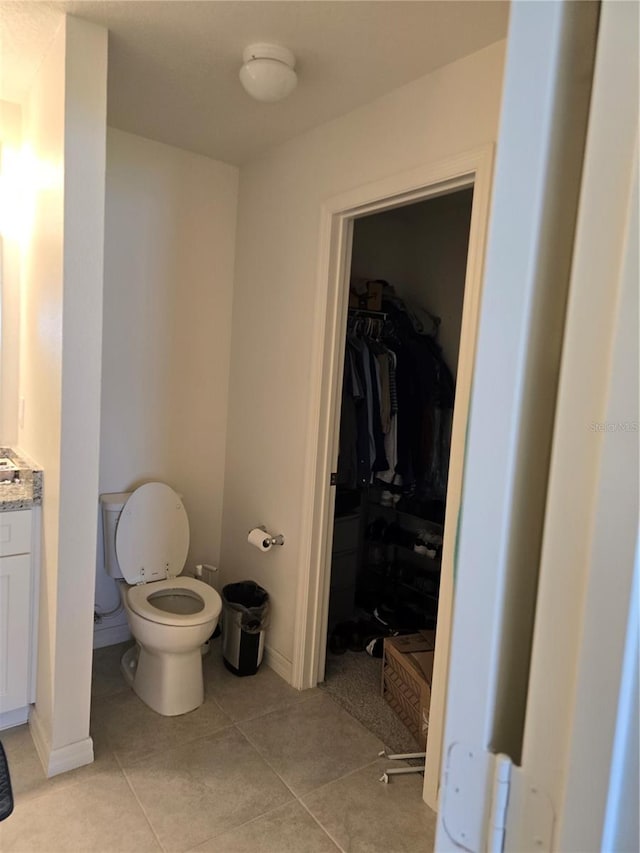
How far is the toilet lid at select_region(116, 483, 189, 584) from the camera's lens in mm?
2609

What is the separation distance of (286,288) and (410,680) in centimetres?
173

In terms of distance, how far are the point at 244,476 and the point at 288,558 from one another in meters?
0.52

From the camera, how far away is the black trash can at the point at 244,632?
8.66 feet

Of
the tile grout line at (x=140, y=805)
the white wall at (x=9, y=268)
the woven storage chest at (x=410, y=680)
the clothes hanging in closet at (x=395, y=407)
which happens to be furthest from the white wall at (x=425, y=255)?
the tile grout line at (x=140, y=805)

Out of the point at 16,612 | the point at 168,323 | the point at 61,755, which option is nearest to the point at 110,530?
the point at 16,612

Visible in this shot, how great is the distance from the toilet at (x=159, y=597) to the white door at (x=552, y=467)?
1979 millimetres

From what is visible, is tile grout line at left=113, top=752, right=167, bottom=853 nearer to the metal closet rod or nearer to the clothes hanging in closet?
the clothes hanging in closet

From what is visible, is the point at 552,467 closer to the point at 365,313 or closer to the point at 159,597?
the point at 159,597

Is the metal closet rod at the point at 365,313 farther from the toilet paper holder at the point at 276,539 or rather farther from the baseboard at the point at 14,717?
the baseboard at the point at 14,717

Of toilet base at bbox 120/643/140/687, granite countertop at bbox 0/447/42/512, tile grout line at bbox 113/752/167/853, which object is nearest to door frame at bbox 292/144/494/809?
toilet base at bbox 120/643/140/687

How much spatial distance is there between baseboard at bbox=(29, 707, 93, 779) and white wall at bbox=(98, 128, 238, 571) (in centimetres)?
86

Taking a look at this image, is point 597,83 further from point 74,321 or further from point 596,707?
point 74,321

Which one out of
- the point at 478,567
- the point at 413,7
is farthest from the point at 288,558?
the point at 478,567

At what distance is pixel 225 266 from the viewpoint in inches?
118
